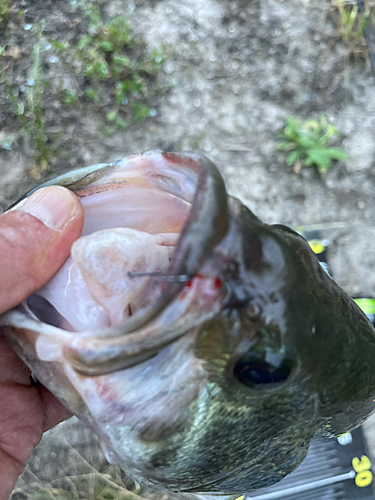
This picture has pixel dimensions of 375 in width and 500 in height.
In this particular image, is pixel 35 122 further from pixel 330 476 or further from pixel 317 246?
pixel 330 476

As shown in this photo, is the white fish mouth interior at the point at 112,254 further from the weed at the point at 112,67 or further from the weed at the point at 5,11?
the weed at the point at 5,11

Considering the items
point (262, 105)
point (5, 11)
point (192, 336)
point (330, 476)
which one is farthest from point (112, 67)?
point (330, 476)

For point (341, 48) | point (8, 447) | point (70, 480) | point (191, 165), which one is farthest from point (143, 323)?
point (341, 48)

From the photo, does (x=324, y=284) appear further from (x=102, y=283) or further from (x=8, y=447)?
(x=8, y=447)

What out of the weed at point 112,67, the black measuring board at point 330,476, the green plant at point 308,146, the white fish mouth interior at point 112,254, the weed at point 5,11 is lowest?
the black measuring board at point 330,476

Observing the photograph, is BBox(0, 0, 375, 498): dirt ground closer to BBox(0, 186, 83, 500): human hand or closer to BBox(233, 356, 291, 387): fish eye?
BBox(0, 186, 83, 500): human hand

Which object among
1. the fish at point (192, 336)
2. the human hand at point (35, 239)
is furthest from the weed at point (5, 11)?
the fish at point (192, 336)
